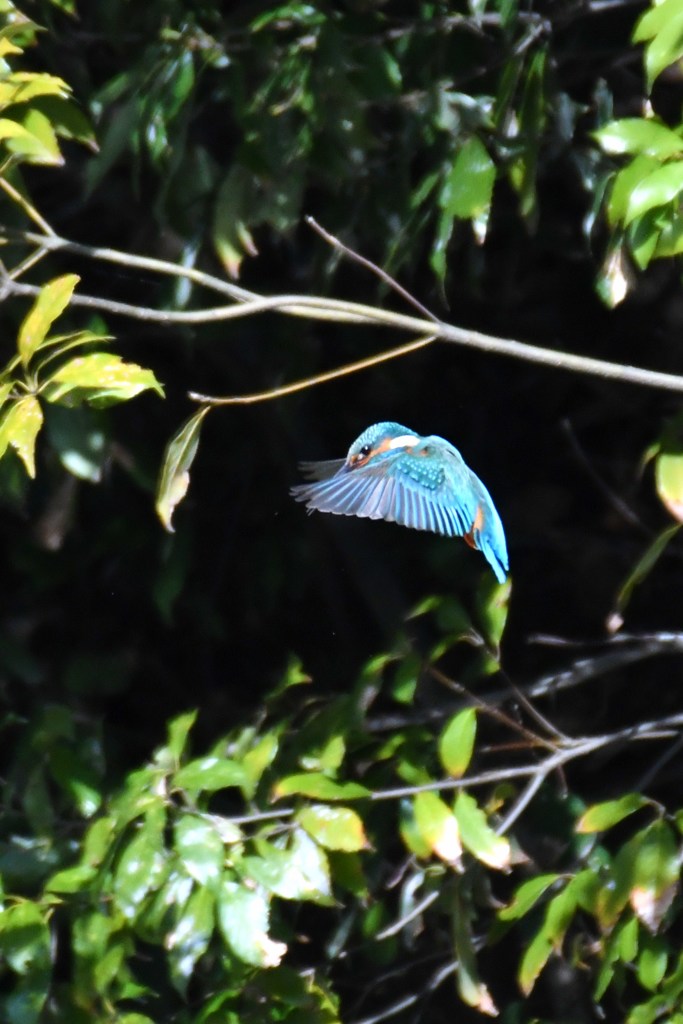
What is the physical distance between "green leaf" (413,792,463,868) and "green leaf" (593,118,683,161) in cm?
74

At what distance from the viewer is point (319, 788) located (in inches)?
62.4

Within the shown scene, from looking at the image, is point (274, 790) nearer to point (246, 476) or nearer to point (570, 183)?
point (246, 476)

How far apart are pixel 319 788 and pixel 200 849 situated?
0.50 feet

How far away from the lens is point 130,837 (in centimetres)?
157

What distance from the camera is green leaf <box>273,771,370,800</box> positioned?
1573 millimetres

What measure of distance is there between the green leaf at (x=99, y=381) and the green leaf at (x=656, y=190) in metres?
0.42

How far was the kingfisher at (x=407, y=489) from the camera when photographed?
1.27m

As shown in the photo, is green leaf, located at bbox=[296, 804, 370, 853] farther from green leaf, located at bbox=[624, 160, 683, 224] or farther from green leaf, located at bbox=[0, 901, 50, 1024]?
green leaf, located at bbox=[624, 160, 683, 224]

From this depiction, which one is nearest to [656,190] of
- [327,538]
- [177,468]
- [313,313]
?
[313,313]

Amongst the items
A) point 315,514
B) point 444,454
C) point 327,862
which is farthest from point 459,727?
point 315,514

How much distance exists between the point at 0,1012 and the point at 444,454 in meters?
0.88

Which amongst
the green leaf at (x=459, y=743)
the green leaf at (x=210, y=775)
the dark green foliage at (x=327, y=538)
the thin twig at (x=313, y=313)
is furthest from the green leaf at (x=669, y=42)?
the green leaf at (x=210, y=775)

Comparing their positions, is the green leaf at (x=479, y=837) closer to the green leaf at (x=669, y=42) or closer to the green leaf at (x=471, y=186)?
the green leaf at (x=471, y=186)

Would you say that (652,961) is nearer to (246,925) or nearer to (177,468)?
(246,925)
